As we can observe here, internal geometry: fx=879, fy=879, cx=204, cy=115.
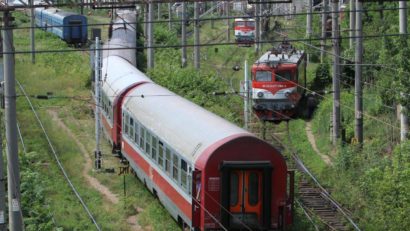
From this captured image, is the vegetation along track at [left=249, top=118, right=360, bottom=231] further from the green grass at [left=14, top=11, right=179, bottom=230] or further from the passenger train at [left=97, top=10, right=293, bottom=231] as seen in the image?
the green grass at [left=14, top=11, right=179, bottom=230]

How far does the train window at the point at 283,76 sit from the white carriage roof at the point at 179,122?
933cm

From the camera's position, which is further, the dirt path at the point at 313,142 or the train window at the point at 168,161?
the dirt path at the point at 313,142

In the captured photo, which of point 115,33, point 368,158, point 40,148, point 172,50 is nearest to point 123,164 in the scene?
point 40,148

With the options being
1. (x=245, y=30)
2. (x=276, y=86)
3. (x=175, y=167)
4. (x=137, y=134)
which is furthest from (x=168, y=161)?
(x=245, y=30)

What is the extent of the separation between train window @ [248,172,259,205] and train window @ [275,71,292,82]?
1703 cm

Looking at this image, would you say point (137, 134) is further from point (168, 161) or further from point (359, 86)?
point (359, 86)

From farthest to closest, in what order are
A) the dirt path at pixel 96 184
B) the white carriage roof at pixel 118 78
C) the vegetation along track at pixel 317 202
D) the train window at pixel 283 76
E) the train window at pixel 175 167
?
1. the train window at pixel 283 76
2. the white carriage roof at pixel 118 78
3. the dirt path at pixel 96 184
4. the vegetation along track at pixel 317 202
5. the train window at pixel 175 167

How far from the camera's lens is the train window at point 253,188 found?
51.9 feet

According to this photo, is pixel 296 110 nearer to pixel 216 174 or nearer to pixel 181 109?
pixel 181 109

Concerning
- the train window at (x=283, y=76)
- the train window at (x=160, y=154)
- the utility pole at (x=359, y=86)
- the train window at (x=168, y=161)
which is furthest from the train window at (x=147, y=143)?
the train window at (x=283, y=76)

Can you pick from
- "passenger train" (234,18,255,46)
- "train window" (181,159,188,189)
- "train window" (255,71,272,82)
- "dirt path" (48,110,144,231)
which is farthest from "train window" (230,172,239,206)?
"passenger train" (234,18,255,46)

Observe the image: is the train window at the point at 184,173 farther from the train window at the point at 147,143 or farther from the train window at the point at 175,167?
the train window at the point at 147,143

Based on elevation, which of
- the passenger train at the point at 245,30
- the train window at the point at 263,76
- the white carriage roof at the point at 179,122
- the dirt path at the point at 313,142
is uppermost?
the passenger train at the point at 245,30

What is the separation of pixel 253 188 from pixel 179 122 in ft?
10.6
